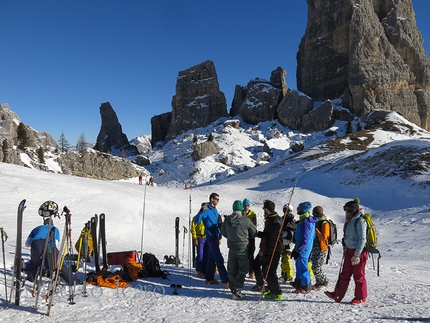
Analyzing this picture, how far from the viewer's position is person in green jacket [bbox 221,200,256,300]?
620cm

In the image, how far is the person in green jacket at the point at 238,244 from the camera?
6.20 m

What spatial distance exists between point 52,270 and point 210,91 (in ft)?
413

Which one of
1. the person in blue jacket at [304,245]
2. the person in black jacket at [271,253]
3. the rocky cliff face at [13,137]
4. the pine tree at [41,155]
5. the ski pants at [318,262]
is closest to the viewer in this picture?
the person in black jacket at [271,253]

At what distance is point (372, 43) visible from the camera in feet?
325

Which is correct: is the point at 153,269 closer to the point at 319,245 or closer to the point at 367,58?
the point at 319,245

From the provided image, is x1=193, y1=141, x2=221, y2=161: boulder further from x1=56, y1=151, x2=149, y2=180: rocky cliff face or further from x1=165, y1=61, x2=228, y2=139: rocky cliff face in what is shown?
x1=165, y1=61, x2=228, y2=139: rocky cliff face

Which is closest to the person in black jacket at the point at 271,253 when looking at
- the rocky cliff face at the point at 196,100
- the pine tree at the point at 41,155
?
the pine tree at the point at 41,155

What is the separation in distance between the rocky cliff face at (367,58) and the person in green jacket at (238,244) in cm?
9517

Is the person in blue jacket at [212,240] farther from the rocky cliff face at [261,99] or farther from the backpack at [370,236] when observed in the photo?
the rocky cliff face at [261,99]

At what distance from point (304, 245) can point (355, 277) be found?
104 cm

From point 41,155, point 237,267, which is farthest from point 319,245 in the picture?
point 41,155

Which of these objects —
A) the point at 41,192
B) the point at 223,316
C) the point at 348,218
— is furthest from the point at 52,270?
the point at 41,192

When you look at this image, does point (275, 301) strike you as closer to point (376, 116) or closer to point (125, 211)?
point (125, 211)

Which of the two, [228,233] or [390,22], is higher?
[390,22]
